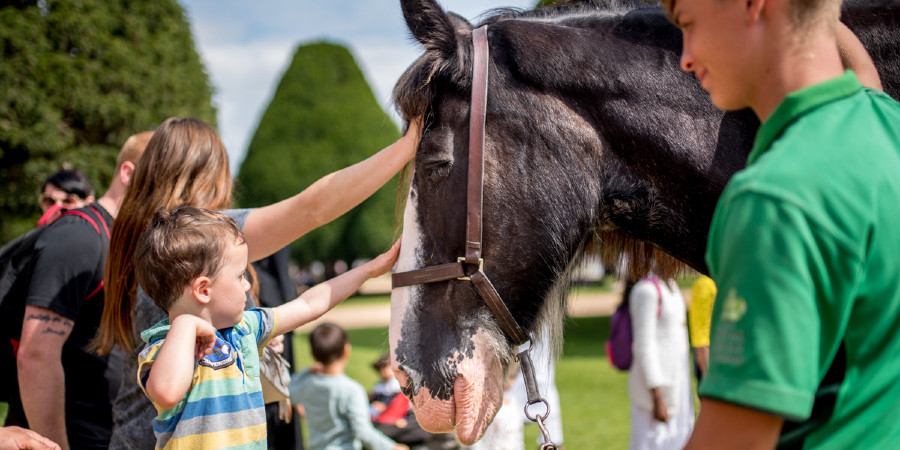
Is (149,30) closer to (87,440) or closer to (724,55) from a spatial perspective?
(87,440)

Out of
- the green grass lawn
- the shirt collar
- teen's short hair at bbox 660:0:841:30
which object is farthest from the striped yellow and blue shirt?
teen's short hair at bbox 660:0:841:30

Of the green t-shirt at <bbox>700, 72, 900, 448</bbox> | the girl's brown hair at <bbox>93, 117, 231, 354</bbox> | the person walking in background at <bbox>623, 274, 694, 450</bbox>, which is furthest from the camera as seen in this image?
the person walking in background at <bbox>623, 274, 694, 450</bbox>

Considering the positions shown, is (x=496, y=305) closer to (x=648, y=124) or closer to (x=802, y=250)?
(x=648, y=124)

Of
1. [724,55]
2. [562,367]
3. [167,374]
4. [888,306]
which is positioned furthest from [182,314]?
[562,367]

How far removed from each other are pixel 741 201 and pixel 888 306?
0.25 meters

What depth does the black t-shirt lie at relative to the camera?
110 inches

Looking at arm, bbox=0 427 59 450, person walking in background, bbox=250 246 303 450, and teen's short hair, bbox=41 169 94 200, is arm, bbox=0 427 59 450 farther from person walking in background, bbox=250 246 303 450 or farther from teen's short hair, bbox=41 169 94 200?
teen's short hair, bbox=41 169 94 200

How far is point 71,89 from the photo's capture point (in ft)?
35.2

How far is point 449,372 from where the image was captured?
2.02 meters

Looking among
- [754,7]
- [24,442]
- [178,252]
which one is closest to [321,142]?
[24,442]

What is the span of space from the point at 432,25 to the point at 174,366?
49.2 inches

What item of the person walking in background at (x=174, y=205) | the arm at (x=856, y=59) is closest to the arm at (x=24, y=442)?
the person walking in background at (x=174, y=205)

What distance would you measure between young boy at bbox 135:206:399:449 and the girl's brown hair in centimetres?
39

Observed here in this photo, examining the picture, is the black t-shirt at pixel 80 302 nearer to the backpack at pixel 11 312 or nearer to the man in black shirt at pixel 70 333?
the man in black shirt at pixel 70 333
